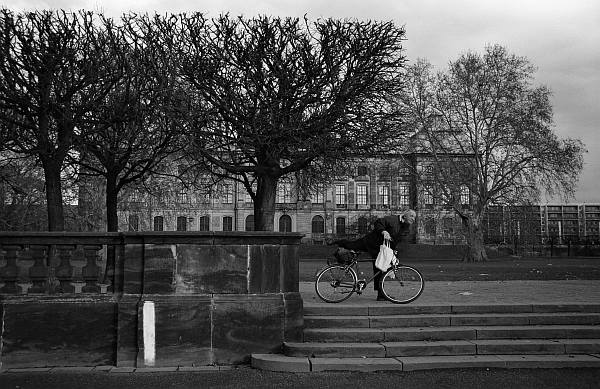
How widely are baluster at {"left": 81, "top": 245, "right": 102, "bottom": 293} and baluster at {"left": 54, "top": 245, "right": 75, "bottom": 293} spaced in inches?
7.4

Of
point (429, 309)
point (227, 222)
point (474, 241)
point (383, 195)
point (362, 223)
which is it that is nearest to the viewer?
point (429, 309)

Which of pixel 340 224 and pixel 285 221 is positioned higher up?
pixel 285 221

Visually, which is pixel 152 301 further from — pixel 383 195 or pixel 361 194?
pixel 361 194

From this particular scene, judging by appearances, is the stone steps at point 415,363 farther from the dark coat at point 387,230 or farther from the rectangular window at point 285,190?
the rectangular window at point 285,190

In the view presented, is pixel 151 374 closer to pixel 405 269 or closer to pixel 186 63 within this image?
pixel 405 269

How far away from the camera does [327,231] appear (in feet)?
298

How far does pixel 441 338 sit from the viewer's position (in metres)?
8.15

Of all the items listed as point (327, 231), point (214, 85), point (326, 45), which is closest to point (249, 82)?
point (214, 85)

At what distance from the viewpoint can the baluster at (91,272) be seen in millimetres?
8086

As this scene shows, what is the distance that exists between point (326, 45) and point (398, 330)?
15113mm

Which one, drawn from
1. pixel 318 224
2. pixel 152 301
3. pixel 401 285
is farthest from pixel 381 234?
pixel 318 224

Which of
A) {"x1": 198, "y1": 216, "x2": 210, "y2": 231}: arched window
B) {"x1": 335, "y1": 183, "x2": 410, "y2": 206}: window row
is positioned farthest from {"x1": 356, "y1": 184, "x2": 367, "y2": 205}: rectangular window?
{"x1": 198, "y1": 216, "x2": 210, "y2": 231}: arched window

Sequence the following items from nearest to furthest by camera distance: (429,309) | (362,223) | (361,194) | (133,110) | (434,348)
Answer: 1. (434,348)
2. (429,309)
3. (133,110)
4. (362,223)
5. (361,194)

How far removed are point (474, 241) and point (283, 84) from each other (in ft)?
97.5
